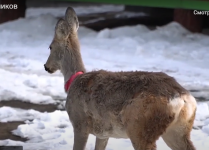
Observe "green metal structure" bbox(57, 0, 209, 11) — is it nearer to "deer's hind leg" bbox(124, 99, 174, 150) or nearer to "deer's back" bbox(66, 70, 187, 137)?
"deer's back" bbox(66, 70, 187, 137)

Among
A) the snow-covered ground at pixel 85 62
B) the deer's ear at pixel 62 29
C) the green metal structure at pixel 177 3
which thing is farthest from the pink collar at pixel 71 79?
the green metal structure at pixel 177 3

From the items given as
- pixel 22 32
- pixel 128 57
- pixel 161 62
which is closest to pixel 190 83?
pixel 161 62

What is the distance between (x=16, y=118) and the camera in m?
7.54

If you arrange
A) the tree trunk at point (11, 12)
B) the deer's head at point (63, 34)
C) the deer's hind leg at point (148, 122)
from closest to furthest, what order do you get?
the deer's hind leg at point (148, 122), the deer's head at point (63, 34), the tree trunk at point (11, 12)

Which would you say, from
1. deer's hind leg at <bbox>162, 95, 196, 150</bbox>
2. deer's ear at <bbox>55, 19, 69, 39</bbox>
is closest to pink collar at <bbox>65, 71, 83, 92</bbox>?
deer's ear at <bbox>55, 19, 69, 39</bbox>

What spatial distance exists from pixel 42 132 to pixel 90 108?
6.47ft

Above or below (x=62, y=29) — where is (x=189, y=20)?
below

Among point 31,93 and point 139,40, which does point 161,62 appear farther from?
point 31,93

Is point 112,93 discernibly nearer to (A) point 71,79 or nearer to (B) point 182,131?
(B) point 182,131

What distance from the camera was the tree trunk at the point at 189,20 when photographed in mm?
14103

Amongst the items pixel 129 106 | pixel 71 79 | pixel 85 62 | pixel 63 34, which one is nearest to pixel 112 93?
pixel 129 106

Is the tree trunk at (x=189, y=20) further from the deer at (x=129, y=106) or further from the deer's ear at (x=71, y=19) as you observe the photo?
the deer at (x=129, y=106)

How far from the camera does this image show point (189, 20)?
46.7 feet

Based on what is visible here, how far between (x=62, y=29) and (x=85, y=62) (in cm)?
552
